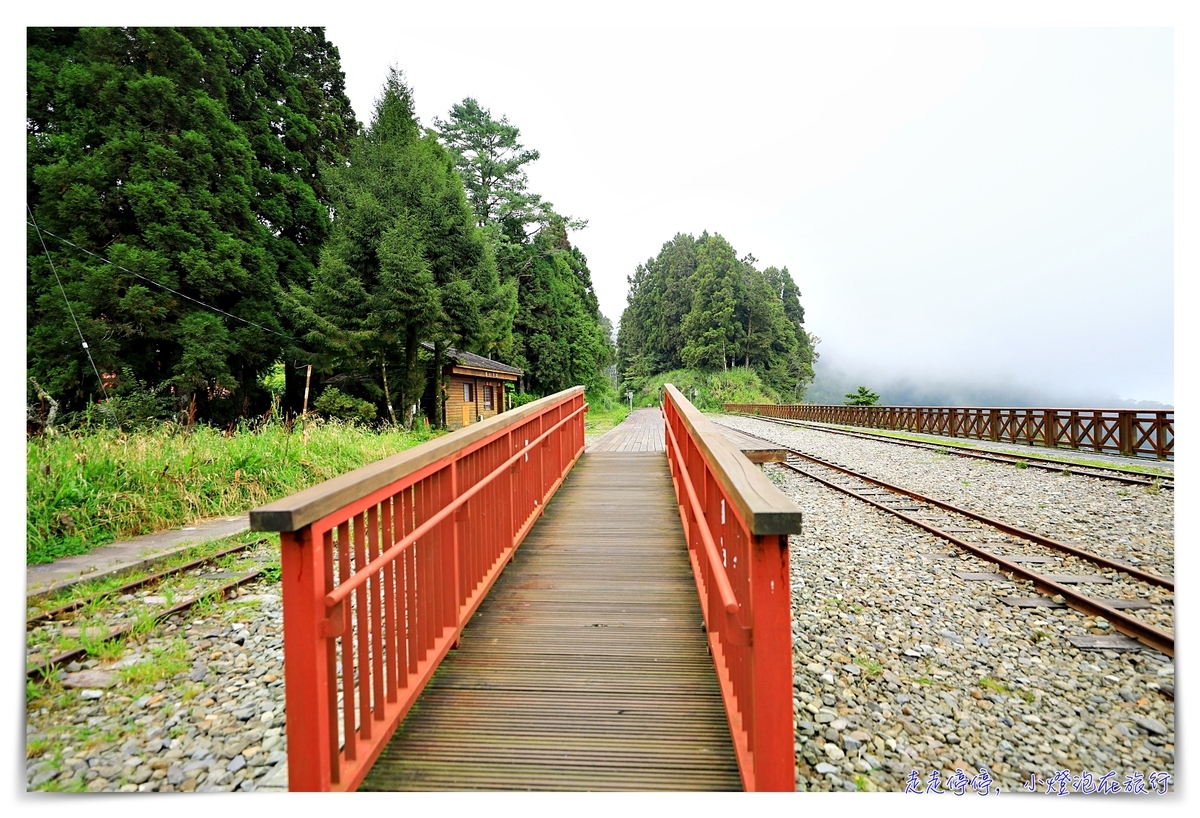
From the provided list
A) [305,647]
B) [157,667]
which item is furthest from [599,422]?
[305,647]

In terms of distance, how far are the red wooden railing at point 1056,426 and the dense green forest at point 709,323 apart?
27.5 m

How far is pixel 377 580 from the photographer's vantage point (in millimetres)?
1893

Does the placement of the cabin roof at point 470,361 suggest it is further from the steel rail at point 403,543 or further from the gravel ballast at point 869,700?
the steel rail at point 403,543

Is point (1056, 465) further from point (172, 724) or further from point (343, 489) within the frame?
point (172, 724)

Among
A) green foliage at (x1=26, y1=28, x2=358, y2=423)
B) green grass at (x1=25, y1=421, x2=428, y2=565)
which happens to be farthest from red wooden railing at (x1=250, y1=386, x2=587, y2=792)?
green foliage at (x1=26, y1=28, x2=358, y2=423)

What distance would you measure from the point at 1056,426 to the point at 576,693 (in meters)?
17.2

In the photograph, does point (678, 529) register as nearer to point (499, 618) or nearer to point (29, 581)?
point (499, 618)

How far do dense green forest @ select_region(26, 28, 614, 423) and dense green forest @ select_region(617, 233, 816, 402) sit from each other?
117 feet

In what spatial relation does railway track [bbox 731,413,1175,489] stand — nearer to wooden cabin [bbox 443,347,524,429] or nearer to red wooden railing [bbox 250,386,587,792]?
red wooden railing [bbox 250,386,587,792]

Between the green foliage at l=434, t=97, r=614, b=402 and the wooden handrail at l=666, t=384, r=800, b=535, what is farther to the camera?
the green foliage at l=434, t=97, r=614, b=402

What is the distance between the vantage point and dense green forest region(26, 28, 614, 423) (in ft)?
38.6

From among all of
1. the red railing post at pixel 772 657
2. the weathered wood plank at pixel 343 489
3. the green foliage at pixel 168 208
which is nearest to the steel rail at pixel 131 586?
the weathered wood plank at pixel 343 489

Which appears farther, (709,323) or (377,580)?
(709,323)
